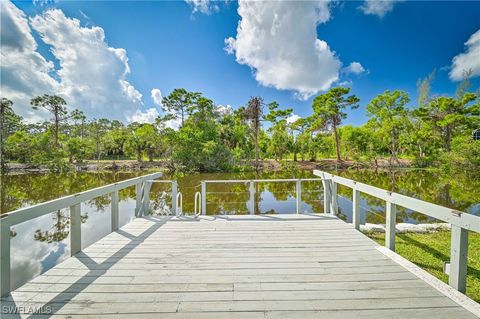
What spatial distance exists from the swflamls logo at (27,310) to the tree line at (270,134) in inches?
659

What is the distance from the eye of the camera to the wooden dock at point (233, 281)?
165 cm

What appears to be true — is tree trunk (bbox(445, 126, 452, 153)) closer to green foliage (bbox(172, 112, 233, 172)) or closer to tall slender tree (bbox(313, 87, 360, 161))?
tall slender tree (bbox(313, 87, 360, 161))

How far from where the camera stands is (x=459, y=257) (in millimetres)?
1772

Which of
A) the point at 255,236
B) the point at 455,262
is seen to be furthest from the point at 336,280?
the point at 255,236

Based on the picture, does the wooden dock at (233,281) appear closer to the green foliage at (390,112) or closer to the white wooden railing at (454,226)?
the white wooden railing at (454,226)

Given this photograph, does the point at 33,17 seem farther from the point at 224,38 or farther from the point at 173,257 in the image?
the point at 173,257

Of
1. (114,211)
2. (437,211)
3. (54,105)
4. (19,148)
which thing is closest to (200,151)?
(114,211)

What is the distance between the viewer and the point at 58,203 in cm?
229

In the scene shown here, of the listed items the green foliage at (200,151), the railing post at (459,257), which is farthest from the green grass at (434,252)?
the green foliage at (200,151)

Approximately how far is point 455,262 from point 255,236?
2.05m

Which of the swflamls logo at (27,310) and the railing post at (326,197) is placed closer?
the swflamls logo at (27,310)

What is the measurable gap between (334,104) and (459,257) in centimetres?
2394

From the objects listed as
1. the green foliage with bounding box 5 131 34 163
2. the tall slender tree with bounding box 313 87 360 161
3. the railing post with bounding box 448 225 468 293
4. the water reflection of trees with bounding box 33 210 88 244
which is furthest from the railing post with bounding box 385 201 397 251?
the green foliage with bounding box 5 131 34 163

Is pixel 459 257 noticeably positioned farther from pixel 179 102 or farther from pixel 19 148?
pixel 19 148
